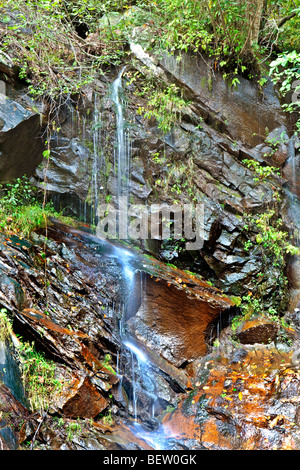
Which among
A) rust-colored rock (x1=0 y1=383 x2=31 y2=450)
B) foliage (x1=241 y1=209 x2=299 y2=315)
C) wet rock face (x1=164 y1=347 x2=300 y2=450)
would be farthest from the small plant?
foliage (x1=241 y1=209 x2=299 y2=315)

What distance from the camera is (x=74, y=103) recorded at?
7.96 metres

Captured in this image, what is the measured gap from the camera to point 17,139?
666 cm

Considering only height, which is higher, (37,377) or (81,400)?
(37,377)

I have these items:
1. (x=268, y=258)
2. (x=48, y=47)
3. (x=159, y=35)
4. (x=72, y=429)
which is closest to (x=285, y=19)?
(x=159, y=35)

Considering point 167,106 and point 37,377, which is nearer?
point 37,377

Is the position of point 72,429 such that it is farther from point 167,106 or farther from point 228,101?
point 228,101

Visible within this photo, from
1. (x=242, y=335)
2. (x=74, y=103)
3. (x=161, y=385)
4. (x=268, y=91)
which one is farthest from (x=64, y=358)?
(x=268, y=91)

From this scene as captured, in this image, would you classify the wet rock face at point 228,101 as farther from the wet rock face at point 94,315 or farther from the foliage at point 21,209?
the foliage at point 21,209

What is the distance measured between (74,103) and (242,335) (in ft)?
21.8

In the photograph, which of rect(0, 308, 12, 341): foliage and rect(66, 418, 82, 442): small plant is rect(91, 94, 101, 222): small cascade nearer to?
rect(0, 308, 12, 341): foliage

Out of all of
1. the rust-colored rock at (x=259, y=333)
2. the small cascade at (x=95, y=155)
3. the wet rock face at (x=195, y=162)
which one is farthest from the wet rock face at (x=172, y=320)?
the small cascade at (x=95, y=155)

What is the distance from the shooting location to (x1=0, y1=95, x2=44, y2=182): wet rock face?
643 cm

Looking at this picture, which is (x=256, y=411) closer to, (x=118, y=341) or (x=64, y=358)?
(x=118, y=341)

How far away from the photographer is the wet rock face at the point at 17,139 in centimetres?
643
